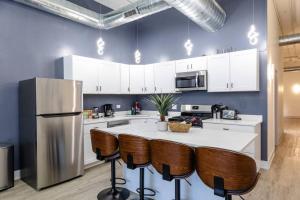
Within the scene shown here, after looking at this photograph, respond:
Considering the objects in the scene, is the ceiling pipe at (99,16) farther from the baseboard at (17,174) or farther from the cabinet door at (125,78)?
the baseboard at (17,174)

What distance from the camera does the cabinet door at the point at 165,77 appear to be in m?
5.03

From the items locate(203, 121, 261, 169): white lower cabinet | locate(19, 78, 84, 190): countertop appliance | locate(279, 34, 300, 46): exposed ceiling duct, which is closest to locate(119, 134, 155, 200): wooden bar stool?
locate(19, 78, 84, 190): countertop appliance

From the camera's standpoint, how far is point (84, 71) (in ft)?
14.0

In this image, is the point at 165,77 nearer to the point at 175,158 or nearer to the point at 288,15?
the point at 175,158

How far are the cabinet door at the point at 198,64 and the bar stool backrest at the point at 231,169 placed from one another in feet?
10.4

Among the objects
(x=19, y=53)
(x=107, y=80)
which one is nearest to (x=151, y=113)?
(x=107, y=80)

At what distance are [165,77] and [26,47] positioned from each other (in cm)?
309

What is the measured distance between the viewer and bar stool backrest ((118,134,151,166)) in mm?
2084

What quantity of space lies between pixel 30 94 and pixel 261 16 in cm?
456

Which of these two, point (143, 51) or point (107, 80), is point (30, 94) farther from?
point (143, 51)

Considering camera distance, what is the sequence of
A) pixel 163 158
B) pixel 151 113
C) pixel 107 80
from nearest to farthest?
1. pixel 163 158
2. pixel 107 80
3. pixel 151 113

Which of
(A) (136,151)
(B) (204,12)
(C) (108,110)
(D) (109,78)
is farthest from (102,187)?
(B) (204,12)

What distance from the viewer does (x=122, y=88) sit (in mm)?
5262

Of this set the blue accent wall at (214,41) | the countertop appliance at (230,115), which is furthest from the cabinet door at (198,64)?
the countertop appliance at (230,115)
